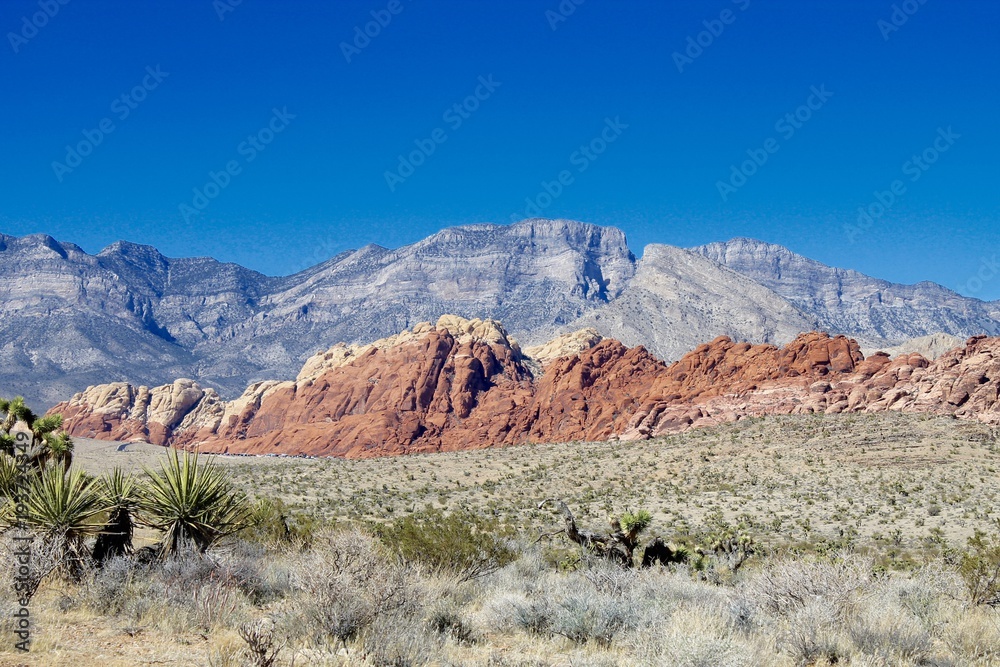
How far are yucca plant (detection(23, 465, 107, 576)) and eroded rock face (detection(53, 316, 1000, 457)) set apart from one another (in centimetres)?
4971

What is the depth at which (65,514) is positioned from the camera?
1135 centimetres

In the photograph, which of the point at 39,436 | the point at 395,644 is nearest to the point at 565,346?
the point at 39,436

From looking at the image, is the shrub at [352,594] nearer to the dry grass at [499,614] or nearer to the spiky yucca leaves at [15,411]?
the dry grass at [499,614]

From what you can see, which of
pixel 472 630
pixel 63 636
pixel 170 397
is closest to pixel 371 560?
pixel 472 630

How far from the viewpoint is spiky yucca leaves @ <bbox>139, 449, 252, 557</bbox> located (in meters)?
12.1

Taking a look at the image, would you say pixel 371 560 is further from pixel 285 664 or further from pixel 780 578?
pixel 780 578

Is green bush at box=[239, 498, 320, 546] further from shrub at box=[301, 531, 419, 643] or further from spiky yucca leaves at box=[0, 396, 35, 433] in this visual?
spiky yucca leaves at box=[0, 396, 35, 433]

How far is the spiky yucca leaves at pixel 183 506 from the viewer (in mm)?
12141

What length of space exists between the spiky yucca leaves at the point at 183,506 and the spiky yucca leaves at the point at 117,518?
208 millimetres

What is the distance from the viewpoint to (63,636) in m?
8.53

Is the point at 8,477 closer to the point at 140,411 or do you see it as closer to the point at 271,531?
the point at 271,531

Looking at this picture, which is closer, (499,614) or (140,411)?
(499,614)

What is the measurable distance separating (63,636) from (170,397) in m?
127

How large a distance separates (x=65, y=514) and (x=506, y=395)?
3614 inches
